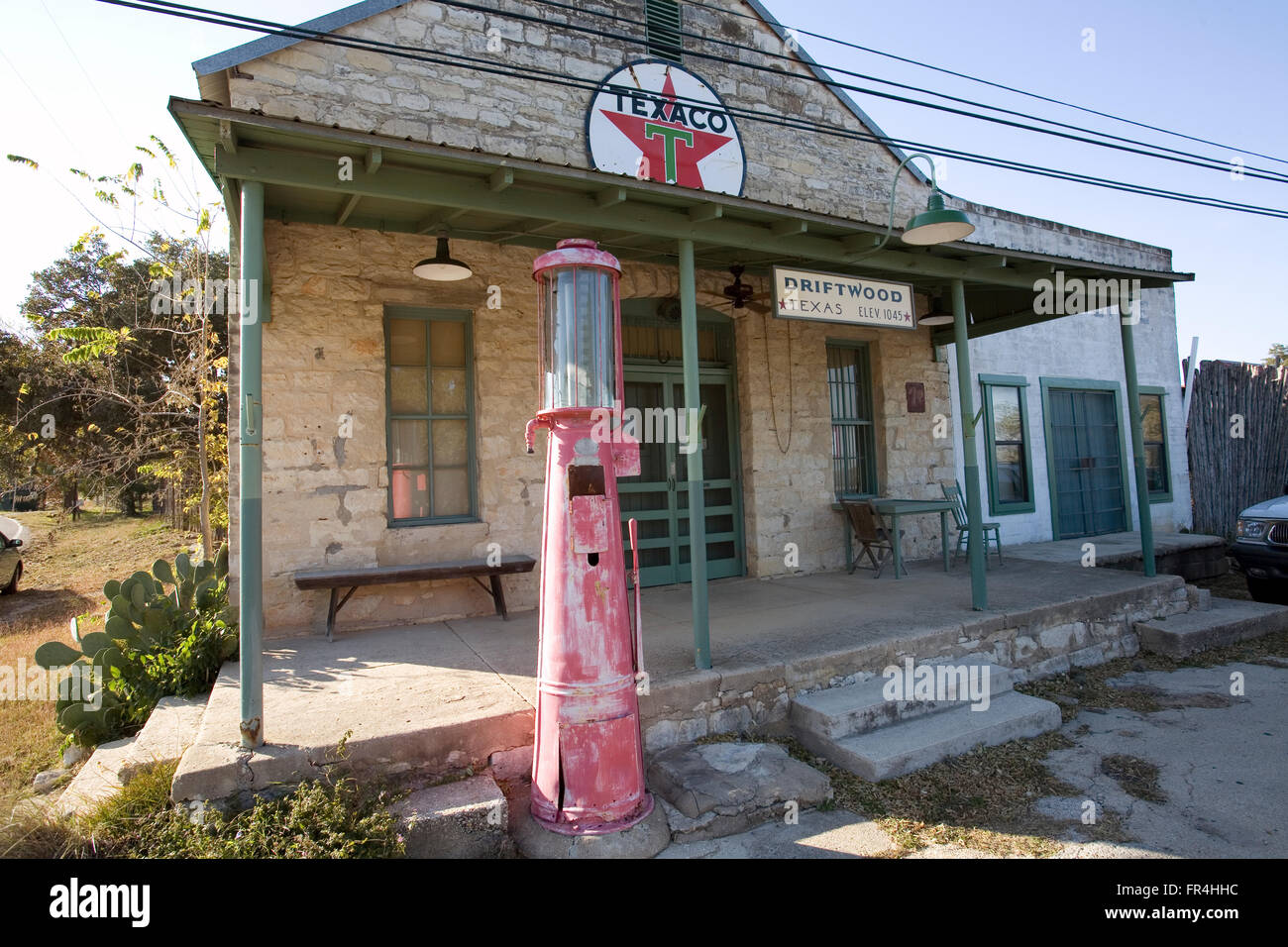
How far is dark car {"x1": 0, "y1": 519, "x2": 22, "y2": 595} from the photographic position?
1038 centimetres

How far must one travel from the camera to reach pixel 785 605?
6254 millimetres

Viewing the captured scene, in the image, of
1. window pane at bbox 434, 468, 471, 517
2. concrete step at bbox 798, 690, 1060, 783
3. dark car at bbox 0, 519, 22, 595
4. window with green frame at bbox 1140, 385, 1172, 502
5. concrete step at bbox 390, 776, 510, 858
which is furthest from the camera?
window with green frame at bbox 1140, 385, 1172, 502

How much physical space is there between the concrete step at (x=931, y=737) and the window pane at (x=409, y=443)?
3.71 m

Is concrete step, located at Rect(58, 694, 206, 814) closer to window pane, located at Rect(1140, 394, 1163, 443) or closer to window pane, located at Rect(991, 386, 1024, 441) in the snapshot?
window pane, located at Rect(991, 386, 1024, 441)

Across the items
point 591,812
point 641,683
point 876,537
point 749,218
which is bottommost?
point 591,812

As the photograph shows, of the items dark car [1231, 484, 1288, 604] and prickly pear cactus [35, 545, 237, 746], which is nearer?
prickly pear cactus [35, 545, 237, 746]

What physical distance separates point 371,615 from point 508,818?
285 centimetres

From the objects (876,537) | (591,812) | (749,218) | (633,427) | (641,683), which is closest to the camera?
(591,812)

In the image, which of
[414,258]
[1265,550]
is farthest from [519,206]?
[1265,550]

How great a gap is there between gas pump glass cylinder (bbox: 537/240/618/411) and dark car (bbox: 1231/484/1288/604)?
8.14 meters

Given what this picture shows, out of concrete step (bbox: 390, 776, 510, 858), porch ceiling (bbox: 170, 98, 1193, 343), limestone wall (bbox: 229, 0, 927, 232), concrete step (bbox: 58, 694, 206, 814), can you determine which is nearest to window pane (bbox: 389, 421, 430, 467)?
porch ceiling (bbox: 170, 98, 1193, 343)

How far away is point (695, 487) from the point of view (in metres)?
4.69

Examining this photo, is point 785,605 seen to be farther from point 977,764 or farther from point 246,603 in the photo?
point 246,603

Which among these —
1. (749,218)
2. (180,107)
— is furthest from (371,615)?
(749,218)
